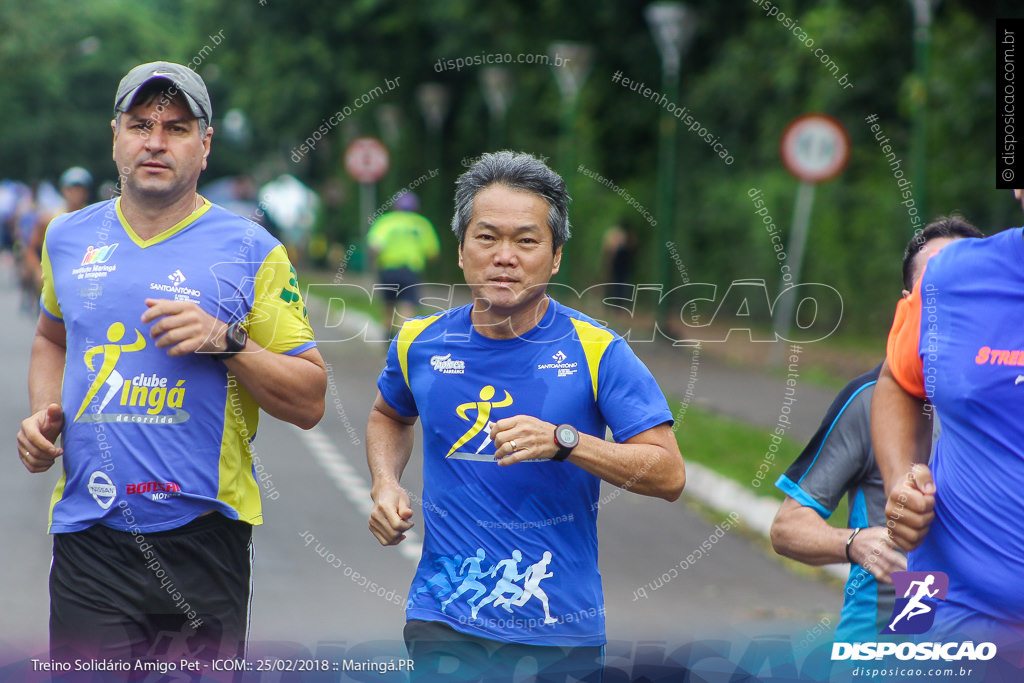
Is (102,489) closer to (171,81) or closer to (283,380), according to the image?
(283,380)

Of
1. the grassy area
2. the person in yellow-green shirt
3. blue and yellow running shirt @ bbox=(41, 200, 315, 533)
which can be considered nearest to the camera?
blue and yellow running shirt @ bbox=(41, 200, 315, 533)

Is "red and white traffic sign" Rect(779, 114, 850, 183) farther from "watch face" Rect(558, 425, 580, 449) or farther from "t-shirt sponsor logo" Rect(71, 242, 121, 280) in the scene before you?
"watch face" Rect(558, 425, 580, 449)

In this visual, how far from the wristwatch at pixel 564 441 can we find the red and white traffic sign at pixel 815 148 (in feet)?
35.6

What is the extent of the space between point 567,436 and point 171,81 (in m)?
1.40

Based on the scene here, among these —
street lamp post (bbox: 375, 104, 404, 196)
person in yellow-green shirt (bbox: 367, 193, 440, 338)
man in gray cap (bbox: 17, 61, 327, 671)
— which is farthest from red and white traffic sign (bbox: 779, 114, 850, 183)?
street lamp post (bbox: 375, 104, 404, 196)

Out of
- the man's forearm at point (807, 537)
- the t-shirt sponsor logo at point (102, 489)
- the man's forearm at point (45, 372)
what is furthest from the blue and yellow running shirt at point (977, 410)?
the man's forearm at point (45, 372)

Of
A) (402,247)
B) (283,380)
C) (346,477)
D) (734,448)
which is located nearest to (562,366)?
(283,380)

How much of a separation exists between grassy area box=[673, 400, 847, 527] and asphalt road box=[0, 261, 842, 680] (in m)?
0.46

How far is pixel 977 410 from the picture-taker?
278 centimetres

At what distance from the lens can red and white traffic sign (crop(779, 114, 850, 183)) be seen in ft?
43.9

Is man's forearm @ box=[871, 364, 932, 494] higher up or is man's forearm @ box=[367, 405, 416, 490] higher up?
man's forearm @ box=[871, 364, 932, 494]

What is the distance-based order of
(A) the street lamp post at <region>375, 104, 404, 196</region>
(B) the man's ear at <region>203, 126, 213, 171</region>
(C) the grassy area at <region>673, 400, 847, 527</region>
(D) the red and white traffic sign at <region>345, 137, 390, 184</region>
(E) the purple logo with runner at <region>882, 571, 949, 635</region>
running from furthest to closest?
(A) the street lamp post at <region>375, 104, 404, 196</region> → (D) the red and white traffic sign at <region>345, 137, 390, 184</region> → (C) the grassy area at <region>673, 400, 847, 527</region> → (B) the man's ear at <region>203, 126, 213, 171</region> → (E) the purple logo with runner at <region>882, 571, 949, 635</region>

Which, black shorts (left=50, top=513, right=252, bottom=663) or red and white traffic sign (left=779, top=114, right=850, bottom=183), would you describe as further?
red and white traffic sign (left=779, top=114, right=850, bottom=183)

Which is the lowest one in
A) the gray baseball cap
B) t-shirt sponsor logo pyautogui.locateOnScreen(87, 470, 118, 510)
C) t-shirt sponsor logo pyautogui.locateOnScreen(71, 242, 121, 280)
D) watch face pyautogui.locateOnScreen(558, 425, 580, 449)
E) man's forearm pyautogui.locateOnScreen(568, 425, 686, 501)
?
t-shirt sponsor logo pyautogui.locateOnScreen(87, 470, 118, 510)
